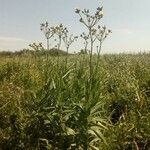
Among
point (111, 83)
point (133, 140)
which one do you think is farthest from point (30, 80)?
point (133, 140)

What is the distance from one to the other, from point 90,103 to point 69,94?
0.60m

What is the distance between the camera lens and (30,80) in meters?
8.41

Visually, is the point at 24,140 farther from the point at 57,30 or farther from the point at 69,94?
the point at 57,30

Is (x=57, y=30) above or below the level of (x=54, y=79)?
above

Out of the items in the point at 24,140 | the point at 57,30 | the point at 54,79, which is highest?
the point at 57,30

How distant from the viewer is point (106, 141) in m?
5.06

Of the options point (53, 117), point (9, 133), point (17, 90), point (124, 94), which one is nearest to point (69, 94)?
point (53, 117)

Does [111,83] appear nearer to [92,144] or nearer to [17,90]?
[17,90]

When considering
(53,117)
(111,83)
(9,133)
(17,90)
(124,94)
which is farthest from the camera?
(111,83)

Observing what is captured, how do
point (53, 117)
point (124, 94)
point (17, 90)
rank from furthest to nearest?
point (17, 90) → point (124, 94) → point (53, 117)

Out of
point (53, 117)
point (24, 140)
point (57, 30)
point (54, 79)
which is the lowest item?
point (24, 140)

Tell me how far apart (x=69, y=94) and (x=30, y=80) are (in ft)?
10.5

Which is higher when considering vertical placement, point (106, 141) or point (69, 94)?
point (69, 94)

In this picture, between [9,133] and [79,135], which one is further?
[9,133]
